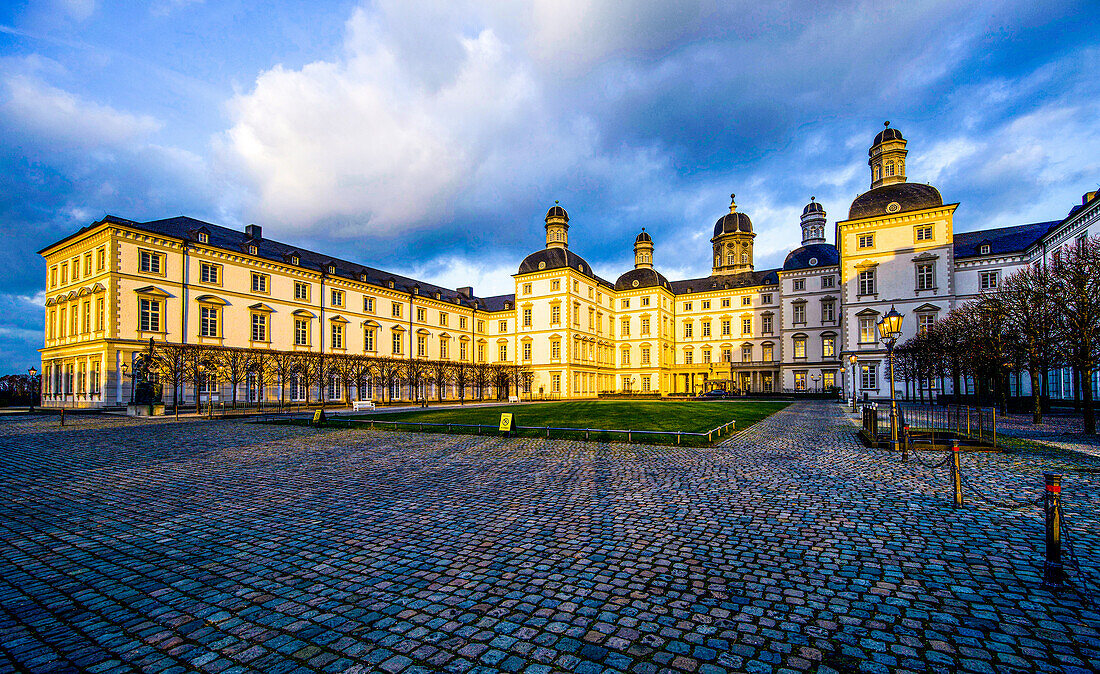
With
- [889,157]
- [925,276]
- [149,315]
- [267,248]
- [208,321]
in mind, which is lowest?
[208,321]

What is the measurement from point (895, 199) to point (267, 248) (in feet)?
181

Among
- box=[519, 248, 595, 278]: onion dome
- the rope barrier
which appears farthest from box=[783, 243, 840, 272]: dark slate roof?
the rope barrier

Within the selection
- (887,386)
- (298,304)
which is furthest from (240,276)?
(887,386)

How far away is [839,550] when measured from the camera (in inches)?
232

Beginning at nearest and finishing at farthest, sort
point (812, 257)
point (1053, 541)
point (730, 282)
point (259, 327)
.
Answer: point (1053, 541) → point (259, 327) → point (812, 257) → point (730, 282)

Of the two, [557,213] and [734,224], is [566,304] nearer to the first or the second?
[557,213]

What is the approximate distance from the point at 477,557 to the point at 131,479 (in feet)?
29.6

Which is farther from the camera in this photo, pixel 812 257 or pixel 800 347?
pixel 812 257

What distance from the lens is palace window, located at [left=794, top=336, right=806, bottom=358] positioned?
6181 cm

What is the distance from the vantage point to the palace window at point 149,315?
35469mm

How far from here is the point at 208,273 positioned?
3928 cm

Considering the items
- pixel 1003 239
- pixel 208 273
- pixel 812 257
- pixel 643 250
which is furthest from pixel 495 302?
pixel 1003 239

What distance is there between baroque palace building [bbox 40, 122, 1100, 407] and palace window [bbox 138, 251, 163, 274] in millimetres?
92

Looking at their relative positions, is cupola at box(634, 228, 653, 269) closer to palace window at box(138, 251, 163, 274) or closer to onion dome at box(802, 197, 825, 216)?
onion dome at box(802, 197, 825, 216)
